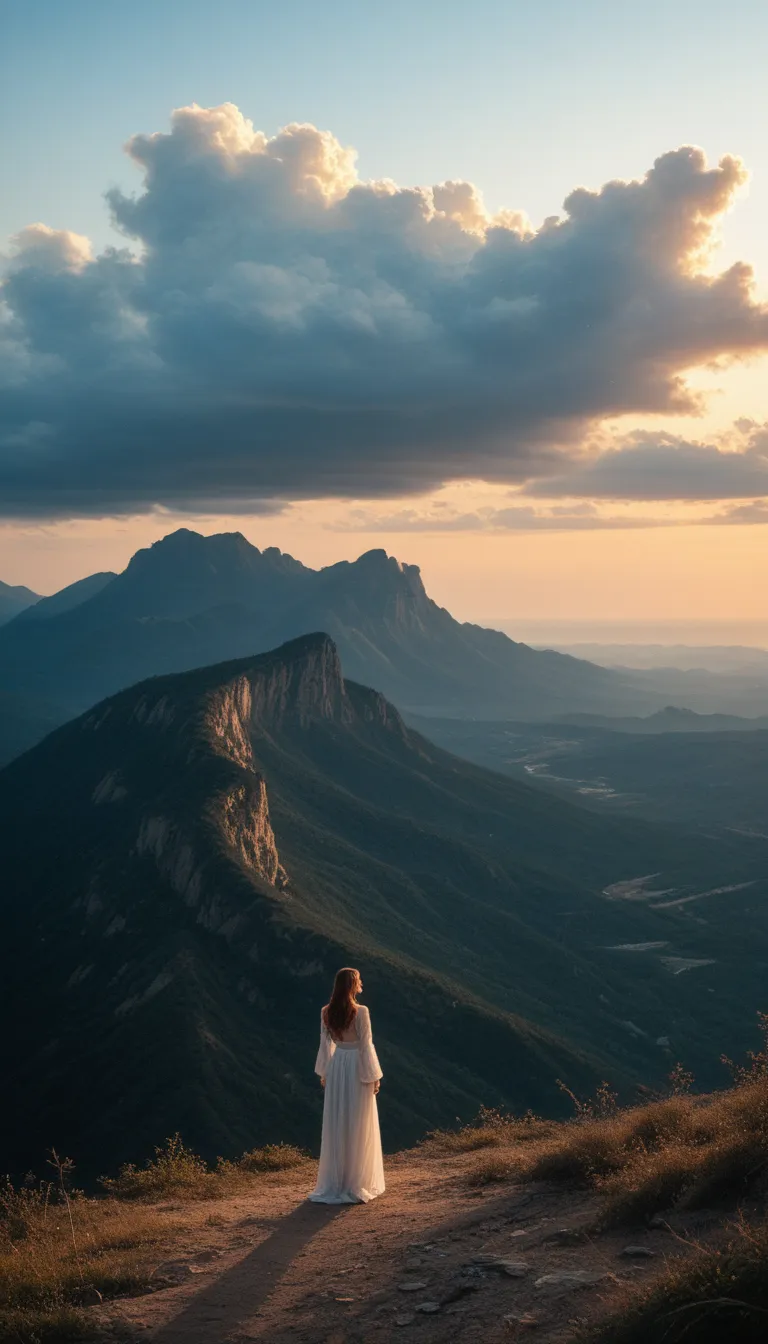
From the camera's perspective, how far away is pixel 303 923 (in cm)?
7969

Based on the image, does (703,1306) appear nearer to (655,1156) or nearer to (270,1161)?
(655,1156)

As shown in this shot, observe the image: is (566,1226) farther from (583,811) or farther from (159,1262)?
(583,811)

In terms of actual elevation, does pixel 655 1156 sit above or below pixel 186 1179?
above

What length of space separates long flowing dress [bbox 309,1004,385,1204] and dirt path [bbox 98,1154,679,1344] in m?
0.39

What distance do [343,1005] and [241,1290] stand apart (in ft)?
12.1

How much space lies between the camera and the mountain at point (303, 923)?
2459 inches

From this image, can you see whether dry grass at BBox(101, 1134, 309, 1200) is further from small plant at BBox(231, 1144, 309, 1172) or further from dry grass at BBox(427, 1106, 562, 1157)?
dry grass at BBox(427, 1106, 562, 1157)

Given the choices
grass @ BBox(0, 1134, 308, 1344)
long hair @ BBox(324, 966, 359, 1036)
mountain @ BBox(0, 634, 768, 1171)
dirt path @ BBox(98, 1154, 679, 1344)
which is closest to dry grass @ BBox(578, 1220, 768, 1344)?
dirt path @ BBox(98, 1154, 679, 1344)

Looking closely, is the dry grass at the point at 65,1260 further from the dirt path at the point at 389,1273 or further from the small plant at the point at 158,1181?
the small plant at the point at 158,1181

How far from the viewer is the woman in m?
13.3

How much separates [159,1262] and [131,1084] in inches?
2051

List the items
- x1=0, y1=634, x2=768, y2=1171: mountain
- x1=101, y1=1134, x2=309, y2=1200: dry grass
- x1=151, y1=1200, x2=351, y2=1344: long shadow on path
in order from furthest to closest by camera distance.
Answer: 1. x1=0, y1=634, x2=768, y2=1171: mountain
2. x1=101, y1=1134, x2=309, y2=1200: dry grass
3. x1=151, y1=1200, x2=351, y2=1344: long shadow on path

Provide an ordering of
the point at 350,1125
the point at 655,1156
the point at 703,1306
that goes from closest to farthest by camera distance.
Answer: the point at 703,1306 < the point at 655,1156 < the point at 350,1125

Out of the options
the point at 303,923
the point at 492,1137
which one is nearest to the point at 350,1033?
the point at 492,1137
